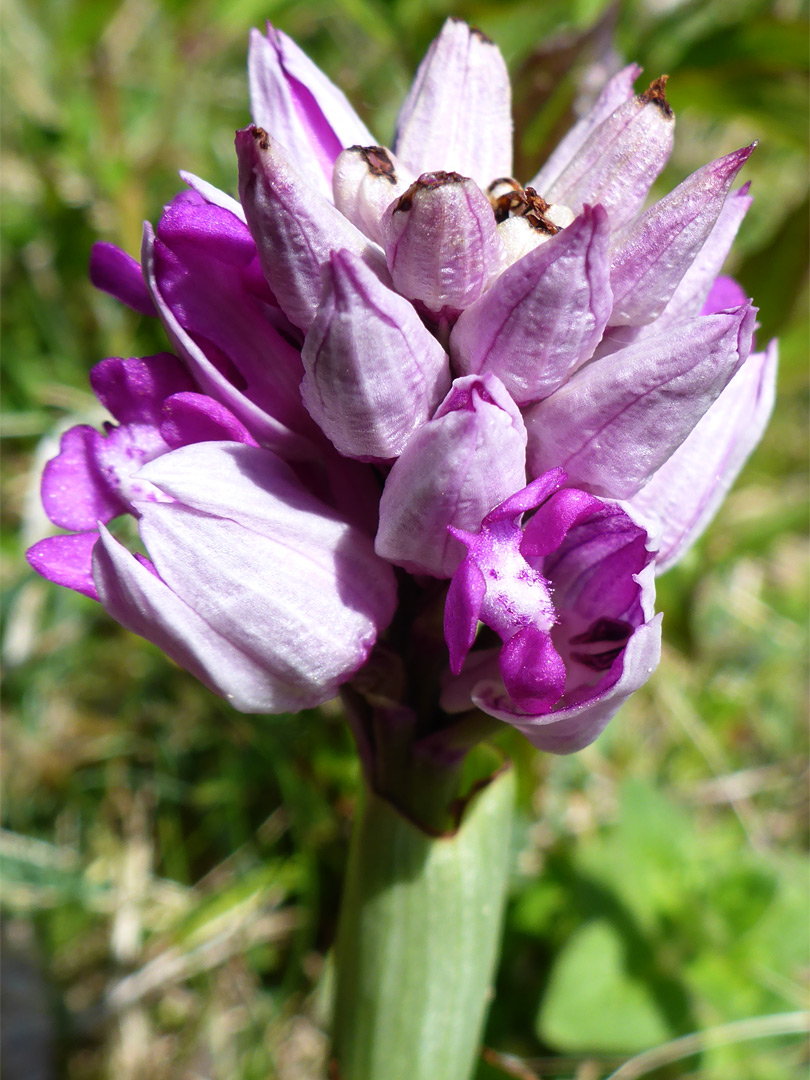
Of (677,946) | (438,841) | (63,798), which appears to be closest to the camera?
(438,841)

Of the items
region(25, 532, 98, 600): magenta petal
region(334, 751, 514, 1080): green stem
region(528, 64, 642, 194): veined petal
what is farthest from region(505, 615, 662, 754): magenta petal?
region(528, 64, 642, 194): veined petal

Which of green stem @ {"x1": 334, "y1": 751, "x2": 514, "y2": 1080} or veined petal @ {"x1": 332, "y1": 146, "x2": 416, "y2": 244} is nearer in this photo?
veined petal @ {"x1": 332, "y1": 146, "x2": 416, "y2": 244}

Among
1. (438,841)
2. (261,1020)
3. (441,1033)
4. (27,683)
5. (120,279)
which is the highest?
(120,279)

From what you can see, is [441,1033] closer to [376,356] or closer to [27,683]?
[376,356]

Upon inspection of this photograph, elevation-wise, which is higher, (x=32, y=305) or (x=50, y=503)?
(x=50, y=503)

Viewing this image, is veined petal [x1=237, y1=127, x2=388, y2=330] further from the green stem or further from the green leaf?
the green leaf

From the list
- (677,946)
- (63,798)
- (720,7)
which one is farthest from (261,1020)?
(720,7)
